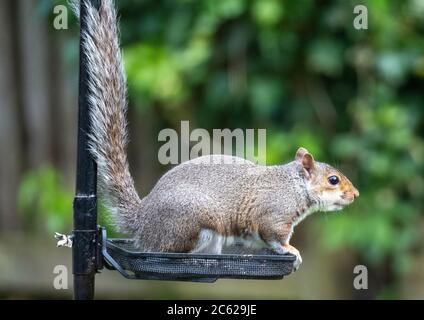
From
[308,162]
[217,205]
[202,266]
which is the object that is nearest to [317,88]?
[308,162]

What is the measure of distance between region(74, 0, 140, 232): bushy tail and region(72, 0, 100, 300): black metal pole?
41mm

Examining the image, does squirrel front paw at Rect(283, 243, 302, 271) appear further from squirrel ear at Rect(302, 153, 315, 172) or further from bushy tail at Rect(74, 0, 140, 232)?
bushy tail at Rect(74, 0, 140, 232)

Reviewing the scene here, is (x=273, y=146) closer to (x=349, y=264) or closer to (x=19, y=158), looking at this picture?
(x=349, y=264)

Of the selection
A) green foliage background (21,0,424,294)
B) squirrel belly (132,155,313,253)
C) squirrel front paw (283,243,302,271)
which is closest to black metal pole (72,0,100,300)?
squirrel belly (132,155,313,253)

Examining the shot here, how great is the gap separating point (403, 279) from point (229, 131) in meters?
1.04

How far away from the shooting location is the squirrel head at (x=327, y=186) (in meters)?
1.91

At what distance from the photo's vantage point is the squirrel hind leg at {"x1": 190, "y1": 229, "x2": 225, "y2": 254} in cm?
184

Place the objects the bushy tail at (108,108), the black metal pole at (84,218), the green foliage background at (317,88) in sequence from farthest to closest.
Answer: the green foliage background at (317,88) < the bushy tail at (108,108) < the black metal pole at (84,218)

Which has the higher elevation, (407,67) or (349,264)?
(407,67)

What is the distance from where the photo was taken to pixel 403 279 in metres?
3.80

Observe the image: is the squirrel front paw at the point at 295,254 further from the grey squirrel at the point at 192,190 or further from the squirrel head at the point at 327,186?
the squirrel head at the point at 327,186

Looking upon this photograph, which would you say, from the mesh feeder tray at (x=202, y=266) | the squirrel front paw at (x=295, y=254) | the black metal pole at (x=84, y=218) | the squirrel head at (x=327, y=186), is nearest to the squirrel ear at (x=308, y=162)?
the squirrel head at (x=327, y=186)

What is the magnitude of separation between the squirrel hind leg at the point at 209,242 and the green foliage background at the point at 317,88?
159 cm

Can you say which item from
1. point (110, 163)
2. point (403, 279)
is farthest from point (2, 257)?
point (110, 163)
